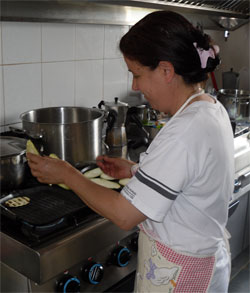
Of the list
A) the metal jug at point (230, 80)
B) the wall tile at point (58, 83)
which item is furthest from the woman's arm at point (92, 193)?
the metal jug at point (230, 80)

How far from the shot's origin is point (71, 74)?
5.86 ft

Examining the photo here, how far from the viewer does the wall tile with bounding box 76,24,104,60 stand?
1788mm

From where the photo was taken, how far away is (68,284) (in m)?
1.10

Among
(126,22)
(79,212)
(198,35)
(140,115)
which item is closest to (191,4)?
(126,22)

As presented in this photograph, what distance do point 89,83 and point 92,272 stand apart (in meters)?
0.95

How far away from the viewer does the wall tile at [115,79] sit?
198cm

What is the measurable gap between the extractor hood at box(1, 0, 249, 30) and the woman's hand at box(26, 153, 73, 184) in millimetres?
627

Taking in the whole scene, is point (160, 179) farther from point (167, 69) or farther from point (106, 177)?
point (106, 177)

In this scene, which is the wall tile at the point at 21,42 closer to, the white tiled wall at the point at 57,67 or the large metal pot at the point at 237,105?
the white tiled wall at the point at 57,67

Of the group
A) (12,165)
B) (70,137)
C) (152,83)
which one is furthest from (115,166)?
(152,83)

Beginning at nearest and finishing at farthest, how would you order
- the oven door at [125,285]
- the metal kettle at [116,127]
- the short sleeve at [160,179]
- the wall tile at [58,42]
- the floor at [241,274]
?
the short sleeve at [160,179] → the oven door at [125,285] → the wall tile at [58,42] → the metal kettle at [116,127] → the floor at [241,274]

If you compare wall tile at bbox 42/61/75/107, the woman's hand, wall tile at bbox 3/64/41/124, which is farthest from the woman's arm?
wall tile at bbox 42/61/75/107

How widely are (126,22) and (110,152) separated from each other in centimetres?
61

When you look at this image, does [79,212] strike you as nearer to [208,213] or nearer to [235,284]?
[208,213]
